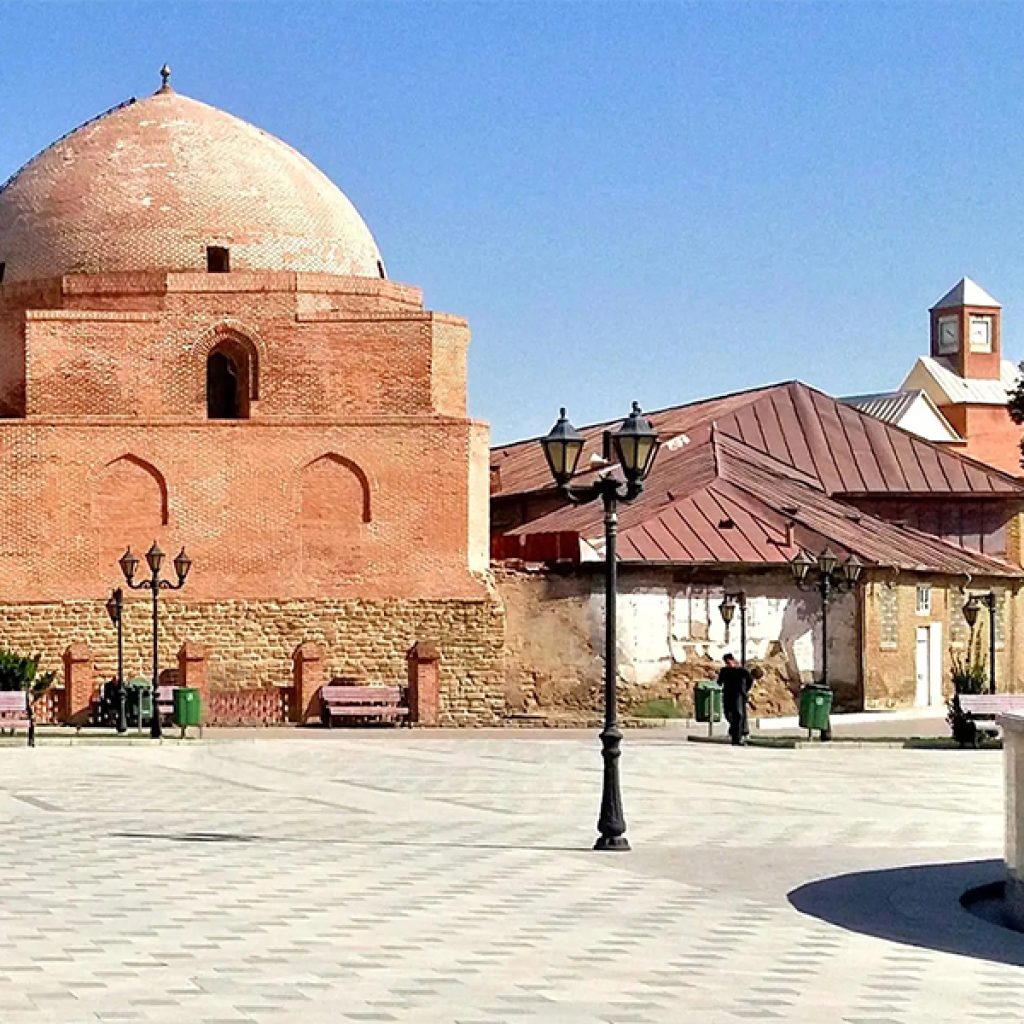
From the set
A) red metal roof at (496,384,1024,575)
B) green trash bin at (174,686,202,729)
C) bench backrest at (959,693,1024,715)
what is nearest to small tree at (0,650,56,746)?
green trash bin at (174,686,202,729)

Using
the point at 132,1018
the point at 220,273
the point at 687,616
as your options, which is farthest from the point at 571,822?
the point at 220,273

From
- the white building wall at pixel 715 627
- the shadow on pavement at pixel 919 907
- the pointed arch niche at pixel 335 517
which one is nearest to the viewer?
the shadow on pavement at pixel 919 907

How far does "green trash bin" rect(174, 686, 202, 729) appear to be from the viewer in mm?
33406

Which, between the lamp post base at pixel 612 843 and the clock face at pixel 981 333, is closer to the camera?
the lamp post base at pixel 612 843

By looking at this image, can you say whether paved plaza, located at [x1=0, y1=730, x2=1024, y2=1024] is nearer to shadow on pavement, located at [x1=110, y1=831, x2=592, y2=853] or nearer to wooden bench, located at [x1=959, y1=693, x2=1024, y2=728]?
shadow on pavement, located at [x1=110, y1=831, x2=592, y2=853]

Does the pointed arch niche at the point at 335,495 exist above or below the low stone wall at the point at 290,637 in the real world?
above

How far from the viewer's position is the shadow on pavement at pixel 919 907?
36.7 ft

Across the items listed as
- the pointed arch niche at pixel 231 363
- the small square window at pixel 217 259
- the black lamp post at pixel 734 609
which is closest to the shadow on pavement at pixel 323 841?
the black lamp post at pixel 734 609

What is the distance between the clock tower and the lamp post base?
7482 centimetres

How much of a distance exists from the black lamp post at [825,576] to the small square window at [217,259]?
11.7 metres

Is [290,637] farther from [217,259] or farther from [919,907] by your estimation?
[919,907]

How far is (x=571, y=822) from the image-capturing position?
58.9 feet

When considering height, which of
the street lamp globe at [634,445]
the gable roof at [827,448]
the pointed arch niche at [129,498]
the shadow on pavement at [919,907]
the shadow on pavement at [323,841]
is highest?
the gable roof at [827,448]

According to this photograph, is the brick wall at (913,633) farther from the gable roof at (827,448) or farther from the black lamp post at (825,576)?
the gable roof at (827,448)
